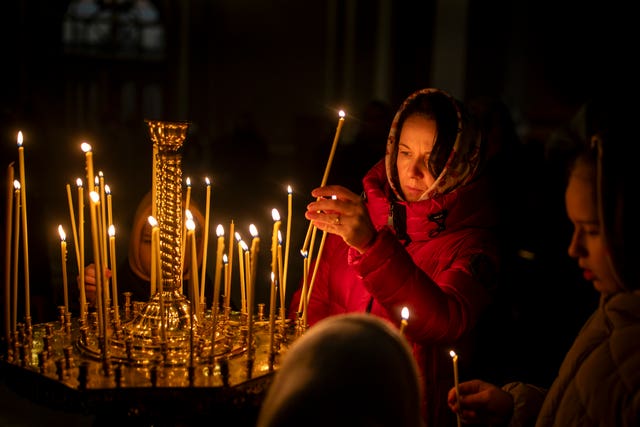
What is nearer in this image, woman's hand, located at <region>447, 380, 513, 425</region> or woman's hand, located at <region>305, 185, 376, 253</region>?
woman's hand, located at <region>447, 380, 513, 425</region>

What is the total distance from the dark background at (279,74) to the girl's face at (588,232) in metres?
3.41

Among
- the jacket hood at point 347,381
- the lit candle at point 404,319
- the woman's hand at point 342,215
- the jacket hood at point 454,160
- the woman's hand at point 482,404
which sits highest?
the jacket hood at point 454,160

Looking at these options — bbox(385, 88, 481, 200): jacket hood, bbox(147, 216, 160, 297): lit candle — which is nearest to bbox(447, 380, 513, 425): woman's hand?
bbox(385, 88, 481, 200): jacket hood

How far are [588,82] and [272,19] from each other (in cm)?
565

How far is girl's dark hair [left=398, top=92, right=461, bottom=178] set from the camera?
192 cm

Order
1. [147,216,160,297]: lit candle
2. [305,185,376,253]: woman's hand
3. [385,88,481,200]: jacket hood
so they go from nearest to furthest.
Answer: [147,216,160,297]: lit candle, [305,185,376,253]: woman's hand, [385,88,481,200]: jacket hood

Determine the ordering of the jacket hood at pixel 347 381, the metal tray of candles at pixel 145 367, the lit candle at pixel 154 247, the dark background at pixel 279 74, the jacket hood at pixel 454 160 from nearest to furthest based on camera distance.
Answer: the jacket hood at pixel 347 381 → the metal tray of candles at pixel 145 367 → the lit candle at pixel 154 247 → the jacket hood at pixel 454 160 → the dark background at pixel 279 74

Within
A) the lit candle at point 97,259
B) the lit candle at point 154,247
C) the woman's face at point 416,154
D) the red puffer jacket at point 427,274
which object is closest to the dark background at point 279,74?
the red puffer jacket at point 427,274

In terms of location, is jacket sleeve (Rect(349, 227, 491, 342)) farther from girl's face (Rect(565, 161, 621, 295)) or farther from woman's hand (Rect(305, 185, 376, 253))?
girl's face (Rect(565, 161, 621, 295))

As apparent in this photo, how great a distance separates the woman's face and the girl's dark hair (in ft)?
0.05

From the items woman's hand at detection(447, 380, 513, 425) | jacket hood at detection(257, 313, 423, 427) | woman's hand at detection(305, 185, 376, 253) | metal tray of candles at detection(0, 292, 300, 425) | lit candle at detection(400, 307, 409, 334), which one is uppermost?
woman's hand at detection(305, 185, 376, 253)

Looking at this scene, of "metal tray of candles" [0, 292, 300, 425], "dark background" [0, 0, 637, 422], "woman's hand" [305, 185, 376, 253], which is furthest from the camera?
"dark background" [0, 0, 637, 422]

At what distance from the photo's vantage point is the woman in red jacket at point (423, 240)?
63.1 inches

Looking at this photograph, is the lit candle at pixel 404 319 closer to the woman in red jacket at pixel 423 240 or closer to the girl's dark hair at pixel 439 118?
the woman in red jacket at pixel 423 240
